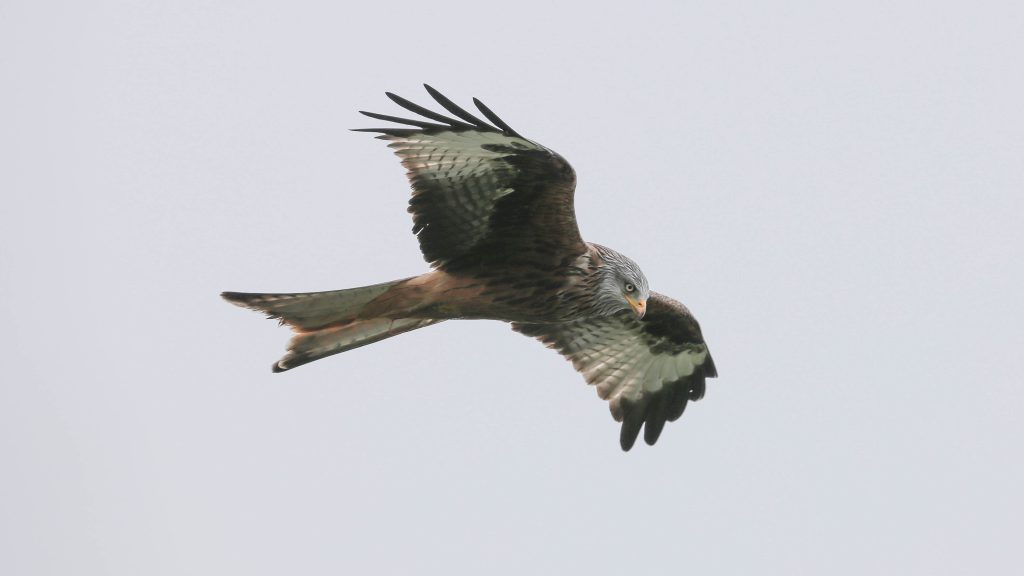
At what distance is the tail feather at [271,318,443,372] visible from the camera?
8.02 metres

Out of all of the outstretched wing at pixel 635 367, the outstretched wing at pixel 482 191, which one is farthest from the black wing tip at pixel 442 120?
the outstretched wing at pixel 635 367

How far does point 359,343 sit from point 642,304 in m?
1.81

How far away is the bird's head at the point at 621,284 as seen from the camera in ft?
26.9

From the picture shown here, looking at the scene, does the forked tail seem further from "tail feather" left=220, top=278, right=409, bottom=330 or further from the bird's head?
the bird's head

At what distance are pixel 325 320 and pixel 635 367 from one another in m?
2.74

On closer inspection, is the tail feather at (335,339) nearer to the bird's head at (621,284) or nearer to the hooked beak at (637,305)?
the bird's head at (621,284)

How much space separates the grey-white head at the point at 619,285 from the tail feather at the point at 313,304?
1263 millimetres

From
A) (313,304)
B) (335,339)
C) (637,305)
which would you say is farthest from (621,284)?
(313,304)

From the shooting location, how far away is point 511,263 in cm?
812

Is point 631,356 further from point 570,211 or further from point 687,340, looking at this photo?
point 570,211

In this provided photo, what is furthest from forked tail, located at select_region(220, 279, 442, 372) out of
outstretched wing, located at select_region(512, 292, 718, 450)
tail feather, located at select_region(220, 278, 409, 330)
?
outstretched wing, located at select_region(512, 292, 718, 450)

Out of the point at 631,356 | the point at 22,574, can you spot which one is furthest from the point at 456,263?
the point at 22,574

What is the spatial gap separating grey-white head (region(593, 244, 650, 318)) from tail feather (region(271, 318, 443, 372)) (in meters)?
1.19

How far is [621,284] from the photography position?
8266 mm
